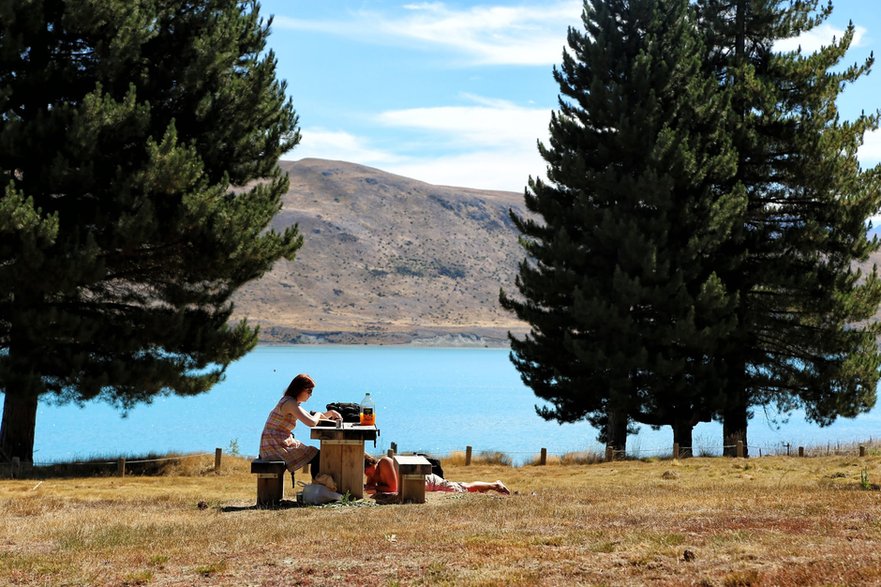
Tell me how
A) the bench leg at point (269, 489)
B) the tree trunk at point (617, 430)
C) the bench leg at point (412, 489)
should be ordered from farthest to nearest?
1. the tree trunk at point (617, 430)
2. the bench leg at point (412, 489)
3. the bench leg at point (269, 489)

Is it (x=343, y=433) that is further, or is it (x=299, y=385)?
(x=343, y=433)

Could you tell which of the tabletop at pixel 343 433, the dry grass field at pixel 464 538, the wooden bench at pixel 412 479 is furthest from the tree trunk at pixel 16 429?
the wooden bench at pixel 412 479

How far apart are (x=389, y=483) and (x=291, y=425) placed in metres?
1.88

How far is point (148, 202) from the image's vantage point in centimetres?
1969

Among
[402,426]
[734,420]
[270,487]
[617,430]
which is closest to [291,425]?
[270,487]

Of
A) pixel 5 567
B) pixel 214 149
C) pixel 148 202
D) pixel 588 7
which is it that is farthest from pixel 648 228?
pixel 5 567

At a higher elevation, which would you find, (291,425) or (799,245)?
(799,245)

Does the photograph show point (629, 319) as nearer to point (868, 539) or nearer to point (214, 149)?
point (214, 149)

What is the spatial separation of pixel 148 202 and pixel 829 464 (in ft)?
51.6

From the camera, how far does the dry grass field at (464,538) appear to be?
7719mm

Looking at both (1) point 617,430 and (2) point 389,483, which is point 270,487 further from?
(1) point 617,430

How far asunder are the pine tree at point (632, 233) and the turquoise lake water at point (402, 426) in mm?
2180

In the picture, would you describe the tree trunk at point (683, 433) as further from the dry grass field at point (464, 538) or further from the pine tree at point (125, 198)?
the pine tree at point (125, 198)

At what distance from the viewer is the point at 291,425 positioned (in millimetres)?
13453
